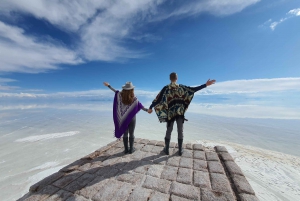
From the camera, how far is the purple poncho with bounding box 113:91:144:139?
4566 millimetres

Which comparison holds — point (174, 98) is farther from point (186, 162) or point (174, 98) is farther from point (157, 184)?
point (157, 184)

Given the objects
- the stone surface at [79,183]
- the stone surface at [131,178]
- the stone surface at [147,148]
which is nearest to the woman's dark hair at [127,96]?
the stone surface at [147,148]

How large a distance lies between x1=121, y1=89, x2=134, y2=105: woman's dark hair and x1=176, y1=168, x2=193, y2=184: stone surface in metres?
2.40

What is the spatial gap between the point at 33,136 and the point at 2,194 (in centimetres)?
892

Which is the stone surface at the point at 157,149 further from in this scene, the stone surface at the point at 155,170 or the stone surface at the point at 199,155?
the stone surface at the point at 199,155

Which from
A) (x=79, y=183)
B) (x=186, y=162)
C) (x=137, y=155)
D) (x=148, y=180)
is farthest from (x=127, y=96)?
(x=186, y=162)

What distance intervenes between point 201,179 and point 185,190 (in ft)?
1.98

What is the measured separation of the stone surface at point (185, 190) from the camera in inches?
106

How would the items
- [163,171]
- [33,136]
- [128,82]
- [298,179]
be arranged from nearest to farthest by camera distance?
[163,171]
[128,82]
[298,179]
[33,136]

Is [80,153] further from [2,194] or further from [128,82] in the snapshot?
[128,82]

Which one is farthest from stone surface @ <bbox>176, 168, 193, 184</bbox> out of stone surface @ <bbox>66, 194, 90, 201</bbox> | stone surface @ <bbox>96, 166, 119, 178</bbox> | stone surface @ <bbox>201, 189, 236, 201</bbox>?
stone surface @ <bbox>66, 194, 90, 201</bbox>

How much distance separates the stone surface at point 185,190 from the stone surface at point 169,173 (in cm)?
23

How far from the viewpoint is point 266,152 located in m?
8.31

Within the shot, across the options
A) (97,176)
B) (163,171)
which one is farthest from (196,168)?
Result: (97,176)
